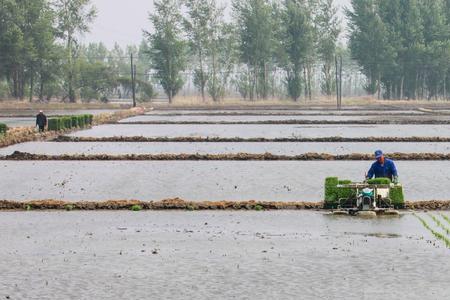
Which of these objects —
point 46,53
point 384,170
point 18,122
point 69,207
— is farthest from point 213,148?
point 46,53

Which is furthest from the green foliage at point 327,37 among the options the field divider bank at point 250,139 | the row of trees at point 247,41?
the field divider bank at point 250,139

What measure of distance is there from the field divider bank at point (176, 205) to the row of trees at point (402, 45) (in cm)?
11900

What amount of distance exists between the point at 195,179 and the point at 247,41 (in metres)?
116

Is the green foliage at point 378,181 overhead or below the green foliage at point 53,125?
overhead

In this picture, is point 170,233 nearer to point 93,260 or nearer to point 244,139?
point 93,260

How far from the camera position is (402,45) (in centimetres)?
14900

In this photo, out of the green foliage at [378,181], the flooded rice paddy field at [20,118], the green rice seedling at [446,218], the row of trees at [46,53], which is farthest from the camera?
the row of trees at [46,53]

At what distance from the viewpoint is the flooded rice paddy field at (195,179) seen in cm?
3081

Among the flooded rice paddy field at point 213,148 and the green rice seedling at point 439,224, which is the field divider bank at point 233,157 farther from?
the green rice seedling at point 439,224

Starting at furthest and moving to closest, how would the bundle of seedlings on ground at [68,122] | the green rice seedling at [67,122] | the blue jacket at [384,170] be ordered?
the green rice seedling at [67,122] → the bundle of seedlings on ground at [68,122] → the blue jacket at [384,170]

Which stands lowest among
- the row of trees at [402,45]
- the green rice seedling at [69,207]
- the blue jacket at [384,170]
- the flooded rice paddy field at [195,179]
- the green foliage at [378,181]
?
the flooded rice paddy field at [195,179]

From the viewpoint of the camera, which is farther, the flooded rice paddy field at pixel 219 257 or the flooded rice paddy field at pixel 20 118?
the flooded rice paddy field at pixel 20 118

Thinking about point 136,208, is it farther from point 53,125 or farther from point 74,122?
point 74,122

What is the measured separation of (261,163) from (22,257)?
74.8 ft
